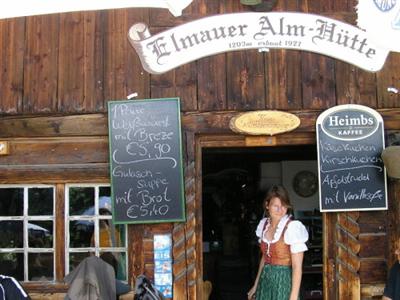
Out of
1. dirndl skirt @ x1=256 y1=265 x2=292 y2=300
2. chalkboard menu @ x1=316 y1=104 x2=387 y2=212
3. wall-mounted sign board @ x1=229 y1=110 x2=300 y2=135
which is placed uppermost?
wall-mounted sign board @ x1=229 y1=110 x2=300 y2=135

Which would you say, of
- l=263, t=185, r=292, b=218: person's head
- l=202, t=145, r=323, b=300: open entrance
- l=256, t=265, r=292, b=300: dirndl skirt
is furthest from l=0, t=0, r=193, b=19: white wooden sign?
l=202, t=145, r=323, b=300: open entrance

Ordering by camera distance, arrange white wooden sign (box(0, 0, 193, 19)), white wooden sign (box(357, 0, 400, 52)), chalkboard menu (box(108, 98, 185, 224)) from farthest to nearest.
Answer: chalkboard menu (box(108, 98, 185, 224)) < white wooden sign (box(357, 0, 400, 52)) < white wooden sign (box(0, 0, 193, 19))

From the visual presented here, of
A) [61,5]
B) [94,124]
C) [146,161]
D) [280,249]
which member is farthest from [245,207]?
[61,5]

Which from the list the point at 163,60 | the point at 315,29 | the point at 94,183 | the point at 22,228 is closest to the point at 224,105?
the point at 163,60

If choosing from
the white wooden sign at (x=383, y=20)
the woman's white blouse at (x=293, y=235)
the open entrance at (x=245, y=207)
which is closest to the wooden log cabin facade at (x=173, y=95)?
the woman's white blouse at (x=293, y=235)

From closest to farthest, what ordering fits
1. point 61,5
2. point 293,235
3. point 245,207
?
point 61,5 < point 293,235 < point 245,207

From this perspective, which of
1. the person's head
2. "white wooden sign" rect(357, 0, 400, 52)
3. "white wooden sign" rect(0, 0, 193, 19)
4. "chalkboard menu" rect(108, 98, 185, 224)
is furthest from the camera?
"chalkboard menu" rect(108, 98, 185, 224)

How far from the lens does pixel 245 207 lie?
10.2m

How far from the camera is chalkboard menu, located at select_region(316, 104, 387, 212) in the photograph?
5.14 meters

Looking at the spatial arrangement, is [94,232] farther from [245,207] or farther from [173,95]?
[245,207]

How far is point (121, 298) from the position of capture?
5.26 metres

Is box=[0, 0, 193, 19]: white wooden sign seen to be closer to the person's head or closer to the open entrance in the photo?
the person's head

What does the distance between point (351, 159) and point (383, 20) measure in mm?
1379

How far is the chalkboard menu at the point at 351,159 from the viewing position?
202 inches
